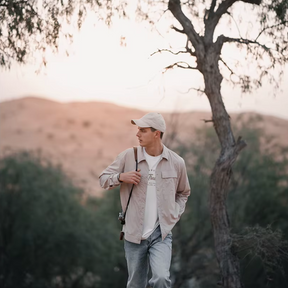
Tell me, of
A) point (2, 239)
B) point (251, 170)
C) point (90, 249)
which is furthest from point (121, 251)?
point (251, 170)

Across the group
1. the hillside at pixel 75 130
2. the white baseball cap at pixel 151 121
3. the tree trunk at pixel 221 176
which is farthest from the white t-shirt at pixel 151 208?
the hillside at pixel 75 130

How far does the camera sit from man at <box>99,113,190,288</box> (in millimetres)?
4410

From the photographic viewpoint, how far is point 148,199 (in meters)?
4.51

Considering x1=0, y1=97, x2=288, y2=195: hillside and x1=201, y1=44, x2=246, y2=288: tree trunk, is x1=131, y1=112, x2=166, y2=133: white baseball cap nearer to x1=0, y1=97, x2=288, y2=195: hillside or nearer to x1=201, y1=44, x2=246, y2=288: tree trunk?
x1=201, y1=44, x2=246, y2=288: tree trunk

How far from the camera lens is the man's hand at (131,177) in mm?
4340

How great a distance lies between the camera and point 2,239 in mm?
23016

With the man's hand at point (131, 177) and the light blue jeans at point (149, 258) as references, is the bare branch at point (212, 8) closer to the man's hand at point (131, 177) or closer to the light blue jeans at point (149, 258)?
the man's hand at point (131, 177)

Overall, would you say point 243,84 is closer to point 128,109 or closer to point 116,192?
point 116,192

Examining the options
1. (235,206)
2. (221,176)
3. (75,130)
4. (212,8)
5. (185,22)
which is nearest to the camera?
(221,176)

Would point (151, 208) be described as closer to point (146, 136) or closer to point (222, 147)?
point (146, 136)

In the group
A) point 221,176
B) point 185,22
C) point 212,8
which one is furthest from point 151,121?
point 212,8

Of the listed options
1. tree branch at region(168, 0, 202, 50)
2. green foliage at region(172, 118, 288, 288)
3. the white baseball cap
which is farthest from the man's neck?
green foliage at region(172, 118, 288, 288)

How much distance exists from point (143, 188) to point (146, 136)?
0.48 m

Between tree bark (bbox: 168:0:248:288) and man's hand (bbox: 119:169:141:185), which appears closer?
man's hand (bbox: 119:169:141:185)
